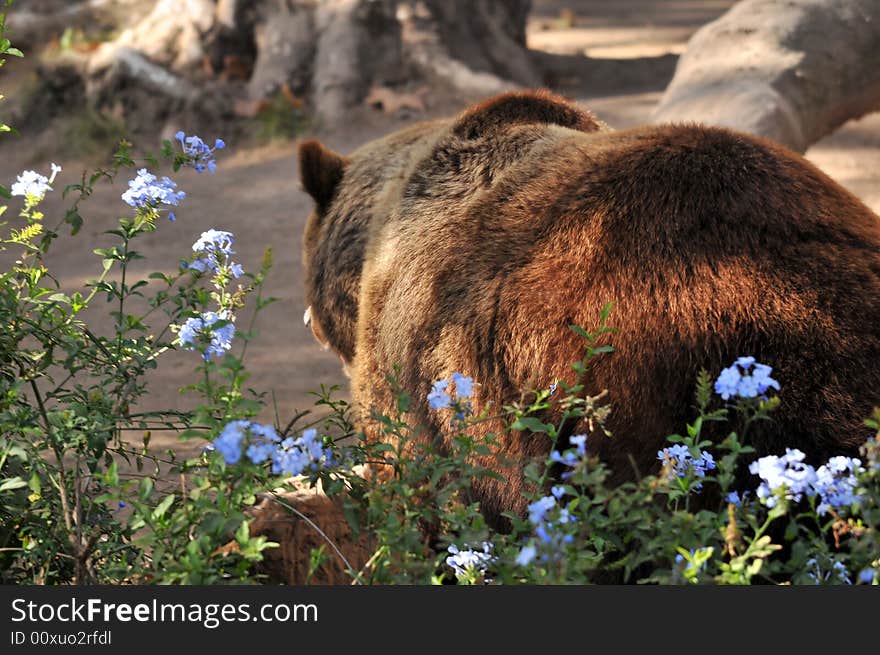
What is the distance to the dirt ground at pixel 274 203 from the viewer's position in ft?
19.8

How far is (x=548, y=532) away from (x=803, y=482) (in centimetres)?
51

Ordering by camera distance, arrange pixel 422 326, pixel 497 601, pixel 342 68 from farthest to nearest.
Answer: pixel 342 68, pixel 422 326, pixel 497 601

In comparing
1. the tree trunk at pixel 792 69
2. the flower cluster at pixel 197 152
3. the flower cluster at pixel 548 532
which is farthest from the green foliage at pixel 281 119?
the flower cluster at pixel 548 532

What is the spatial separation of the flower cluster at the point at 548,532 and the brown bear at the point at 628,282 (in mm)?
266

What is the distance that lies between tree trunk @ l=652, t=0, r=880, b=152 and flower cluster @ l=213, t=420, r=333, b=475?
5340 millimetres

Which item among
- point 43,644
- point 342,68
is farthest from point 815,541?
point 342,68

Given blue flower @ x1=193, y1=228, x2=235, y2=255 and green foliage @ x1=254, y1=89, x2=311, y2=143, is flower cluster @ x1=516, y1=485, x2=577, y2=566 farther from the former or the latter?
green foliage @ x1=254, y1=89, x2=311, y2=143

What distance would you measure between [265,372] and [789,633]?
432 cm

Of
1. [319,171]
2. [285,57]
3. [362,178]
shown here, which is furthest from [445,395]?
[285,57]

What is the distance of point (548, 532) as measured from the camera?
1965mm

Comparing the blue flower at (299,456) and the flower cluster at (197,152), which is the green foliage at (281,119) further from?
the blue flower at (299,456)

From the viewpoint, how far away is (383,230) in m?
4.02

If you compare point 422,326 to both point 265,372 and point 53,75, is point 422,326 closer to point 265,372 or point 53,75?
Result: point 265,372

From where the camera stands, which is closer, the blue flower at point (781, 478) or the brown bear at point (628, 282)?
the blue flower at point (781, 478)
